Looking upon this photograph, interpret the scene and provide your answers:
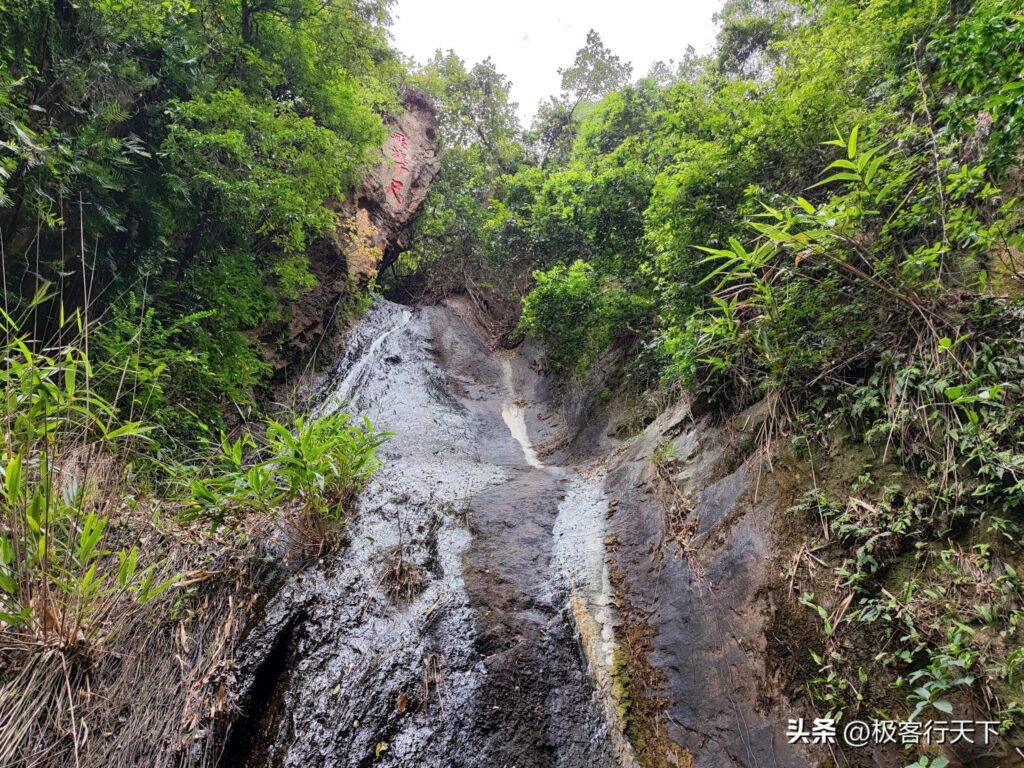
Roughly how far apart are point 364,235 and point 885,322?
11.7 m

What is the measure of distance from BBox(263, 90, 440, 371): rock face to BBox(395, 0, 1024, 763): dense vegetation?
7619 millimetres

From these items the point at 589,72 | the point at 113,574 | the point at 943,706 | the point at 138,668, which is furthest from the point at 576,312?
the point at 589,72

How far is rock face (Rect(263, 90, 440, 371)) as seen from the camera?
9.83 meters

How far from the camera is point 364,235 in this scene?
39.2 ft

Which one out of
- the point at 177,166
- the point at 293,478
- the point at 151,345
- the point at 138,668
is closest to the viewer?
the point at 138,668

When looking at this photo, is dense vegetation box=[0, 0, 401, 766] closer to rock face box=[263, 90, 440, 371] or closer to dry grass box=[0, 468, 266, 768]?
dry grass box=[0, 468, 266, 768]

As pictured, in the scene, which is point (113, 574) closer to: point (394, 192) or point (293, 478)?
point (293, 478)

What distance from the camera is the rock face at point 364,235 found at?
32.2 ft

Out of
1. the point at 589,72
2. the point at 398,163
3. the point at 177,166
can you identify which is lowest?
the point at 177,166

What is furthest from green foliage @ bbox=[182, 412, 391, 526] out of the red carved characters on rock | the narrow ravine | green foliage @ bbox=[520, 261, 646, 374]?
the red carved characters on rock

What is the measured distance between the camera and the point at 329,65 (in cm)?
860

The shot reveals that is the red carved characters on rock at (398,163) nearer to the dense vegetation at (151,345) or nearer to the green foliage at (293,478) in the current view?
the dense vegetation at (151,345)

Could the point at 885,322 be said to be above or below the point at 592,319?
below

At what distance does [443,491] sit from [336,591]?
1911mm
